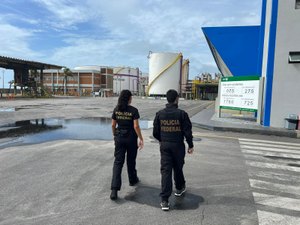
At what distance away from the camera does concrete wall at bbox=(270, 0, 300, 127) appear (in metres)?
13.9

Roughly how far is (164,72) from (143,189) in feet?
290

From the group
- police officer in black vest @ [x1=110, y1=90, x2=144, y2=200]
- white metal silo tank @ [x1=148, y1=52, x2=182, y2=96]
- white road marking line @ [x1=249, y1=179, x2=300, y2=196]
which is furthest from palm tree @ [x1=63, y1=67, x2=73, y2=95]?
white road marking line @ [x1=249, y1=179, x2=300, y2=196]

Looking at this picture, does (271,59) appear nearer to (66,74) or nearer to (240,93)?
(240,93)

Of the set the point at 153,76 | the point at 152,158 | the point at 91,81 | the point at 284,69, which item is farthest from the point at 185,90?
the point at 152,158

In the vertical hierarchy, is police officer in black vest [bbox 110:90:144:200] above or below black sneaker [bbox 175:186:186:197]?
above

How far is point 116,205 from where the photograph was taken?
15.0 ft

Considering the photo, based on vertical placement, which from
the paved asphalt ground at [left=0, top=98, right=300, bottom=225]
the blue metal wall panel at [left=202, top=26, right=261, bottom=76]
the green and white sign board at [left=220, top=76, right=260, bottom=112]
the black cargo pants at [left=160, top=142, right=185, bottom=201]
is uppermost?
the blue metal wall panel at [left=202, top=26, right=261, bottom=76]

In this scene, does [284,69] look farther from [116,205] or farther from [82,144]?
[116,205]

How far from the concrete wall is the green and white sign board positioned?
59.2 inches

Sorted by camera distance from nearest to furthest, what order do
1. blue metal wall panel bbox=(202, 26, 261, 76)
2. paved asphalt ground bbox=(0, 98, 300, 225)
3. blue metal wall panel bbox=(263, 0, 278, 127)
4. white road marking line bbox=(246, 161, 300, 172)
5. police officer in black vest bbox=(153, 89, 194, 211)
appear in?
paved asphalt ground bbox=(0, 98, 300, 225) < police officer in black vest bbox=(153, 89, 194, 211) < white road marking line bbox=(246, 161, 300, 172) < blue metal wall panel bbox=(263, 0, 278, 127) < blue metal wall panel bbox=(202, 26, 261, 76)

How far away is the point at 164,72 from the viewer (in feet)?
304

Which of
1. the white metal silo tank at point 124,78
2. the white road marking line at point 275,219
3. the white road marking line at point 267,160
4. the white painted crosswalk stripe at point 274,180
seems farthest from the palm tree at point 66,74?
the white road marking line at point 275,219

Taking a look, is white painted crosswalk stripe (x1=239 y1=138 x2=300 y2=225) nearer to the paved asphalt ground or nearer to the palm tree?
the paved asphalt ground

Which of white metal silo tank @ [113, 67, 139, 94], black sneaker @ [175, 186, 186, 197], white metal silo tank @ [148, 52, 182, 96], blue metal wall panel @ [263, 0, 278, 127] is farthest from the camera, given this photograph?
white metal silo tank @ [113, 67, 139, 94]
